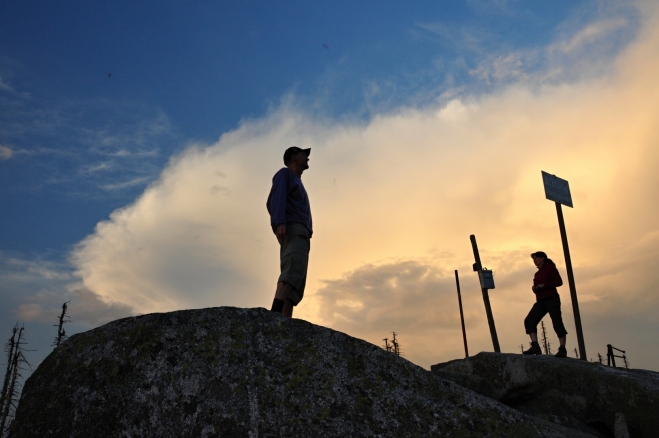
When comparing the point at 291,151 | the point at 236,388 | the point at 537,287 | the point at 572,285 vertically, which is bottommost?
the point at 236,388

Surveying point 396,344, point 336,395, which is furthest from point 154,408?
point 396,344

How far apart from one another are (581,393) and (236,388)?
4800mm

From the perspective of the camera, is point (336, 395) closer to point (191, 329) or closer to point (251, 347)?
point (251, 347)

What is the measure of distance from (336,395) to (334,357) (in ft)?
→ 0.78

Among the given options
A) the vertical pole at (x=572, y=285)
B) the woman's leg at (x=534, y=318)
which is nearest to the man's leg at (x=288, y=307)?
the woman's leg at (x=534, y=318)

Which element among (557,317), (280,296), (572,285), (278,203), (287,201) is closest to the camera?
(280,296)

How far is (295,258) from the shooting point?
4496 millimetres

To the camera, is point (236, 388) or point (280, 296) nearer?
point (236, 388)

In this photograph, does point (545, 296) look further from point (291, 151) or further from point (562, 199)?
point (291, 151)

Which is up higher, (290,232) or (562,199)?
(562,199)

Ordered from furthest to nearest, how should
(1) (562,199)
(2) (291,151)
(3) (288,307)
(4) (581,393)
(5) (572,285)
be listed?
(1) (562,199) < (5) (572,285) < (4) (581,393) < (2) (291,151) < (3) (288,307)

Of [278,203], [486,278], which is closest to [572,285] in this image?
[486,278]

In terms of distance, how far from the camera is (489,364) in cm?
689

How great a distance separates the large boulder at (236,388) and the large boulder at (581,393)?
2429 mm
